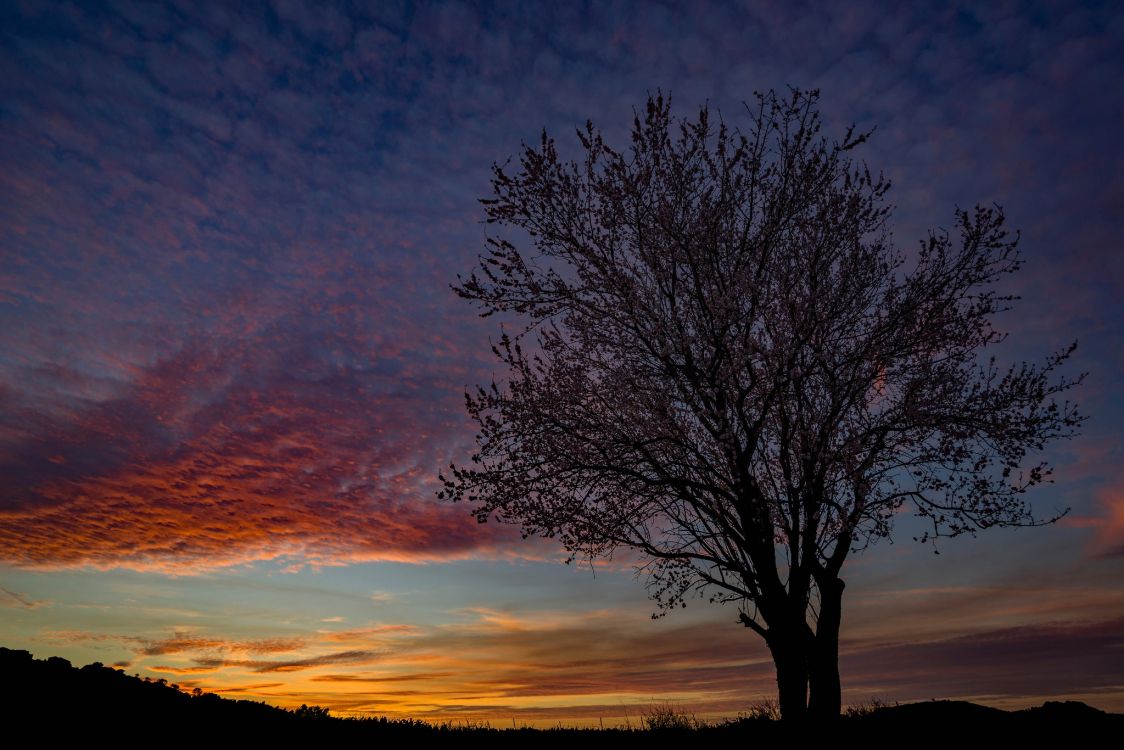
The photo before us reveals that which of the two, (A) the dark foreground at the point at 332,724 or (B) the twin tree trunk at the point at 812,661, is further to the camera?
(B) the twin tree trunk at the point at 812,661

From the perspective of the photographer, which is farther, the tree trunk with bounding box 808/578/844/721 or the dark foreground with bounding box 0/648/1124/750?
the tree trunk with bounding box 808/578/844/721

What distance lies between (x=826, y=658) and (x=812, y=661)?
0.30 meters

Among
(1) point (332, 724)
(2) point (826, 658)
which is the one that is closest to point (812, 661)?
(2) point (826, 658)

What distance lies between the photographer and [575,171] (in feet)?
57.1

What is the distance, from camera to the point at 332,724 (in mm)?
13992

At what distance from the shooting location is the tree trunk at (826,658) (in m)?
16.0

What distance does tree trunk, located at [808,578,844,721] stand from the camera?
1598 centimetres

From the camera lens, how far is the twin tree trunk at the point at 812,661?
15852mm

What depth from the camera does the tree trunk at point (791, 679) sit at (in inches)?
620

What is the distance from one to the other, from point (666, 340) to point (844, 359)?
438 cm

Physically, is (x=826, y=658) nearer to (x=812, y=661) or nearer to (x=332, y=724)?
(x=812, y=661)

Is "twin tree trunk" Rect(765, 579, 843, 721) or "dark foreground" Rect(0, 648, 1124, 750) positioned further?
"twin tree trunk" Rect(765, 579, 843, 721)

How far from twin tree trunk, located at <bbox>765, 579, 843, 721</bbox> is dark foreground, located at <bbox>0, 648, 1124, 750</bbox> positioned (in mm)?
540

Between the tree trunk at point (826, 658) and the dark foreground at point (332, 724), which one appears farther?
the tree trunk at point (826, 658)
